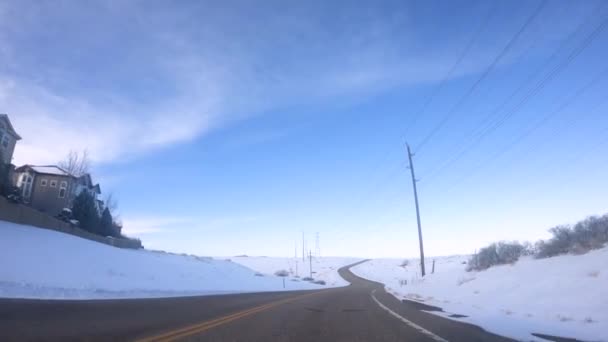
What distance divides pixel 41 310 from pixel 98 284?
42.2ft

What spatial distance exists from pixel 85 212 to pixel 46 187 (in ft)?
37.6

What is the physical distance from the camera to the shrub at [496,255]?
2120 cm

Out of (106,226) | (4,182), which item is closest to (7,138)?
(4,182)

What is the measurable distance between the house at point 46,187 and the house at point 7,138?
6.46 m

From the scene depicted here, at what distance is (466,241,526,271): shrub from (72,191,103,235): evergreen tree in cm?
4417

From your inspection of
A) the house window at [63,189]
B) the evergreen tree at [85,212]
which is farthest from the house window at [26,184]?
the evergreen tree at [85,212]

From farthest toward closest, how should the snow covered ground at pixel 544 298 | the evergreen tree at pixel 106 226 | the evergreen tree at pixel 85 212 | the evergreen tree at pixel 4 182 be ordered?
1. the evergreen tree at pixel 106 226
2. the evergreen tree at pixel 85 212
3. the evergreen tree at pixel 4 182
4. the snow covered ground at pixel 544 298

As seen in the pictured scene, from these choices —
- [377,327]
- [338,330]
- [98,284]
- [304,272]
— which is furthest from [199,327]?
[304,272]

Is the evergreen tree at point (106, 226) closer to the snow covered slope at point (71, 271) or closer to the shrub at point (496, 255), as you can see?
the snow covered slope at point (71, 271)

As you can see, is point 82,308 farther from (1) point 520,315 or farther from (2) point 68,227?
(2) point 68,227

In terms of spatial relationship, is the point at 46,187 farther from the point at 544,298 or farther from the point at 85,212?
the point at 544,298

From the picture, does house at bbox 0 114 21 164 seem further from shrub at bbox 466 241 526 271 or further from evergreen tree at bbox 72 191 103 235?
shrub at bbox 466 241 526 271

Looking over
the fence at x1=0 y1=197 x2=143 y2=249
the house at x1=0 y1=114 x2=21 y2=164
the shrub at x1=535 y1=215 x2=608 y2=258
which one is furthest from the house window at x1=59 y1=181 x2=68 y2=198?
the shrub at x1=535 y1=215 x2=608 y2=258

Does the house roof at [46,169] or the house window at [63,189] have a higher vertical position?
A: the house roof at [46,169]
